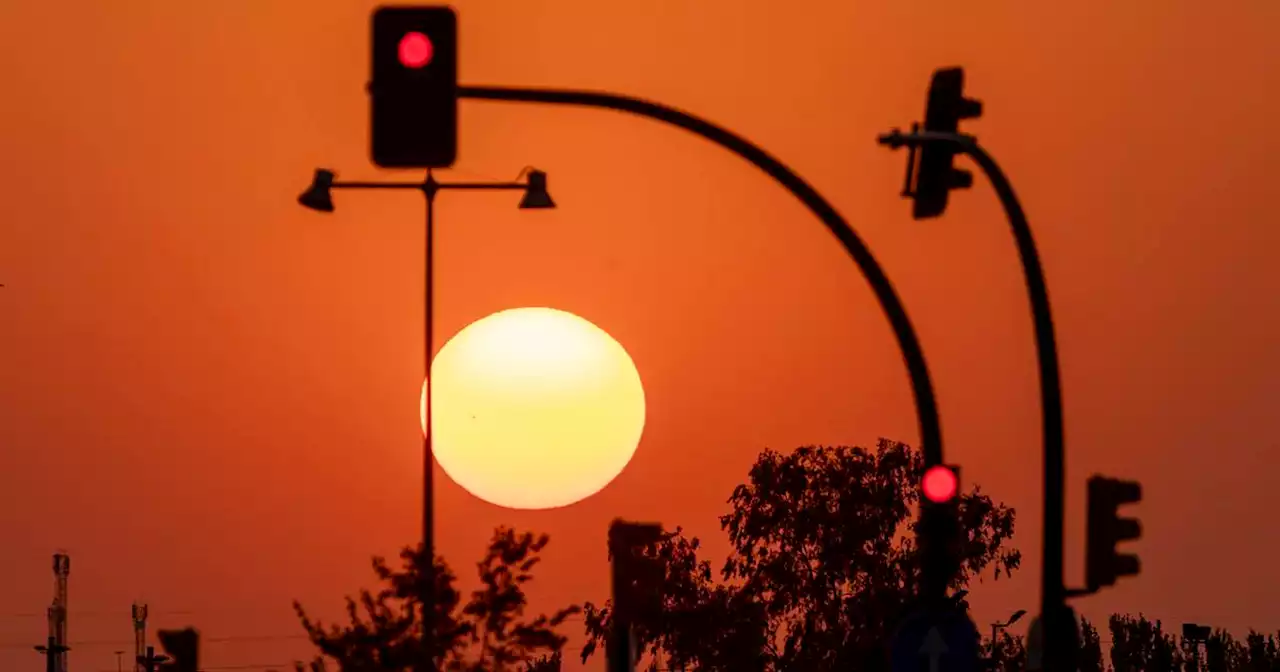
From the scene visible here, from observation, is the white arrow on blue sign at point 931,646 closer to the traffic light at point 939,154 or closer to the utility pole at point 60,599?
the traffic light at point 939,154

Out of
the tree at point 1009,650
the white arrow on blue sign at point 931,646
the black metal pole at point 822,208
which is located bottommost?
the white arrow on blue sign at point 931,646

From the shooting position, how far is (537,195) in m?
34.9

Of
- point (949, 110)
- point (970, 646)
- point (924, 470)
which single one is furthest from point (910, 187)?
point (970, 646)

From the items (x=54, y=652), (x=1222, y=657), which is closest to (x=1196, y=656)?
(x=1222, y=657)

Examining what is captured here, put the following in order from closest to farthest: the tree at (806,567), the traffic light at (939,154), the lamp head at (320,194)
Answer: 1. the traffic light at (939,154)
2. the lamp head at (320,194)
3. the tree at (806,567)

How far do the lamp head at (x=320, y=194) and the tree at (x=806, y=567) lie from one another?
29107 millimetres

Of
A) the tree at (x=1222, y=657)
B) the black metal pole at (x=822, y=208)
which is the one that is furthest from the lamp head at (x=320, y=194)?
the tree at (x=1222, y=657)

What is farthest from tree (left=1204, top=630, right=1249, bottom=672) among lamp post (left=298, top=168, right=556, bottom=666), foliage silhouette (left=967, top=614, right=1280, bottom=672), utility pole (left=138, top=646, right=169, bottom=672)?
lamp post (left=298, top=168, right=556, bottom=666)

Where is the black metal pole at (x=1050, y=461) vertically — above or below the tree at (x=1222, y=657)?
below

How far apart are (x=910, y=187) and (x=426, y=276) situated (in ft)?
54.1

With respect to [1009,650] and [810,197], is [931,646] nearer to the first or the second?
[810,197]

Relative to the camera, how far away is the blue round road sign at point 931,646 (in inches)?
805

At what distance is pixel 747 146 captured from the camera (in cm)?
1923

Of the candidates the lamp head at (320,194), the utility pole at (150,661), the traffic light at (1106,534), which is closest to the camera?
the traffic light at (1106,534)
